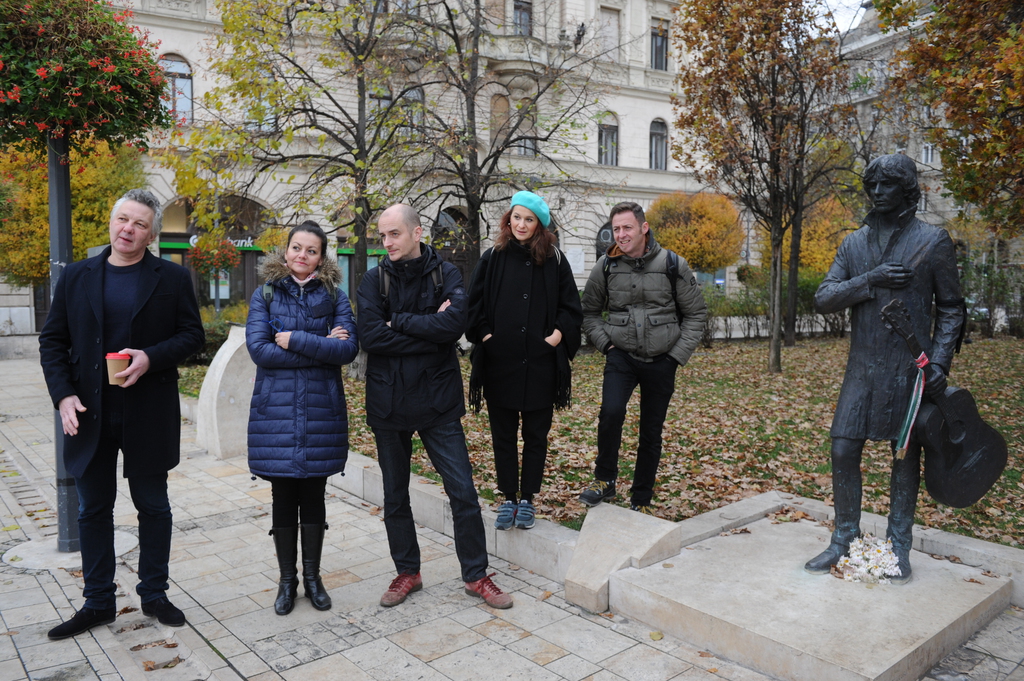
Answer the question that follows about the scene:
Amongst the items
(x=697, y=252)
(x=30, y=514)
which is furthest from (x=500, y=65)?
(x=30, y=514)

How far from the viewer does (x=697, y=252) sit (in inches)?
1133

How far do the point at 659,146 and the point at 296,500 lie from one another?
33.3 metres

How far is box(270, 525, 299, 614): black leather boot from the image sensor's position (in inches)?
163

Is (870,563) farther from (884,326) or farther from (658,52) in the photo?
(658,52)

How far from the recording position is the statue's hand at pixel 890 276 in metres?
3.87

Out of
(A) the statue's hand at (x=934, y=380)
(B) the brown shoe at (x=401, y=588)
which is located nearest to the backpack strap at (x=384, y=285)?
(B) the brown shoe at (x=401, y=588)

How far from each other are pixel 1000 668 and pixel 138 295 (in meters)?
4.51

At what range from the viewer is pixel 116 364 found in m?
3.66

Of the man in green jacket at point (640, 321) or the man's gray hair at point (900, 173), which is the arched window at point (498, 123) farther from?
the man's gray hair at point (900, 173)

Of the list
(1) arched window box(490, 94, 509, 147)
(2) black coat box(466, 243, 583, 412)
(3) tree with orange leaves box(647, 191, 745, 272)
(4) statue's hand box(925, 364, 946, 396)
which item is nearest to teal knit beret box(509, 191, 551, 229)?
(2) black coat box(466, 243, 583, 412)

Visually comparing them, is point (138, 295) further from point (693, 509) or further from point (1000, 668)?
point (1000, 668)

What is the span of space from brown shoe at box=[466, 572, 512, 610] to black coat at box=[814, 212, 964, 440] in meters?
2.03

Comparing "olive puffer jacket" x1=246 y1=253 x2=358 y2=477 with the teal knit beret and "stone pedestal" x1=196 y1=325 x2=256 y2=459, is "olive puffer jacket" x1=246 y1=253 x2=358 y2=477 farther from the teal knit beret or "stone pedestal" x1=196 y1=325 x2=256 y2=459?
"stone pedestal" x1=196 y1=325 x2=256 y2=459

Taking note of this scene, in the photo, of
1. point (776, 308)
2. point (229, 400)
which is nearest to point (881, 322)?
point (229, 400)
